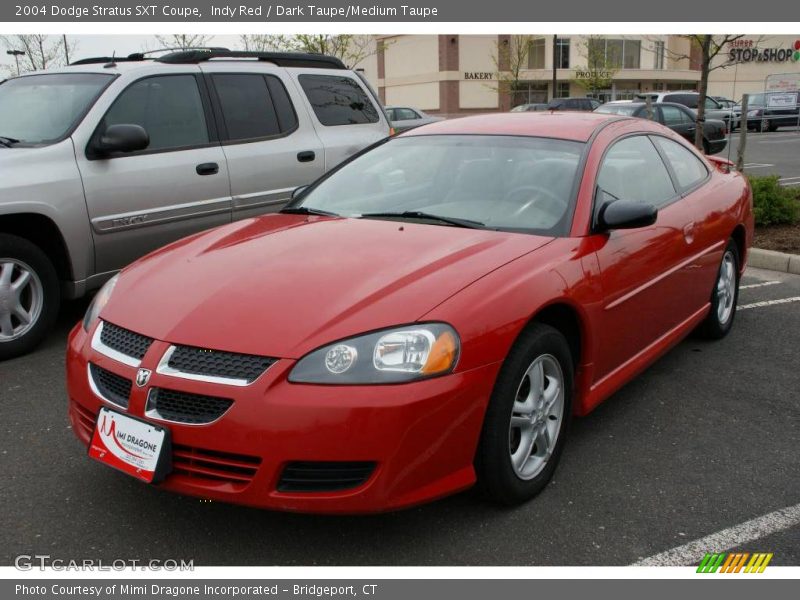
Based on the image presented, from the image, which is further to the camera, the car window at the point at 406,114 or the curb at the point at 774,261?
the car window at the point at 406,114

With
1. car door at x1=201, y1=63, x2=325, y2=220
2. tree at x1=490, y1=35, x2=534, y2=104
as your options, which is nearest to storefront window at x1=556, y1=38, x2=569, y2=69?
tree at x1=490, y1=35, x2=534, y2=104

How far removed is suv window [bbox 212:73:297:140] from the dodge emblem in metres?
3.64

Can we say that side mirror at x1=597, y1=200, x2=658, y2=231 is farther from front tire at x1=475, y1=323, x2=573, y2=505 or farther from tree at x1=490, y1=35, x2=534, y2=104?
tree at x1=490, y1=35, x2=534, y2=104

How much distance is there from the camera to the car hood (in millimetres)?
2824

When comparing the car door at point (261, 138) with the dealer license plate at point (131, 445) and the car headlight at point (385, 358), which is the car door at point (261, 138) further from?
the car headlight at point (385, 358)

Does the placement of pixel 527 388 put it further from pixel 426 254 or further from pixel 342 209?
pixel 342 209

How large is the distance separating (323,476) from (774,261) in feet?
20.7

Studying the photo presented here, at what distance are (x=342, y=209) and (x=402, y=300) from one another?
4.45ft

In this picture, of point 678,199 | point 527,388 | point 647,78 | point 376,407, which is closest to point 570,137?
point 678,199

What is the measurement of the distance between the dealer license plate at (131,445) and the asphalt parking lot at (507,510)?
1.08 feet

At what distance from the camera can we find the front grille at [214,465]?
8.86 feet

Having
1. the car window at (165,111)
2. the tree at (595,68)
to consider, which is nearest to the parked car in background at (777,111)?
the tree at (595,68)

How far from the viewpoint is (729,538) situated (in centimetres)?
305

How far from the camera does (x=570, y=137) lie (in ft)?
13.6
